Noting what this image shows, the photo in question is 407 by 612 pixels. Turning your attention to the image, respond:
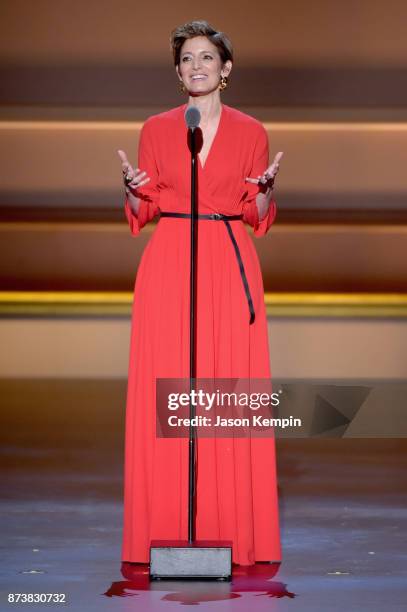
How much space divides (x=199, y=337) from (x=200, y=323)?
0.04 meters

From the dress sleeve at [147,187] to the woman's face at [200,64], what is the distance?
168mm

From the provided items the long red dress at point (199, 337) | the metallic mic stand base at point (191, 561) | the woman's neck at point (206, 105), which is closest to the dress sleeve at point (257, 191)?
the long red dress at point (199, 337)

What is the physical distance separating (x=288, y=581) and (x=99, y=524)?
3.26ft

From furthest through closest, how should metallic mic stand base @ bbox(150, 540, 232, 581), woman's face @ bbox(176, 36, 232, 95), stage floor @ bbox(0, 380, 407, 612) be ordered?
1. woman's face @ bbox(176, 36, 232, 95)
2. metallic mic stand base @ bbox(150, 540, 232, 581)
3. stage floor @ bbox(0, 380, 407, 612)

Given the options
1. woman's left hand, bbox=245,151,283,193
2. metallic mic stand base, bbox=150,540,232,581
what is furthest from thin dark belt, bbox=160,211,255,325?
metallic mic stand base, bbox=150,540,232,581

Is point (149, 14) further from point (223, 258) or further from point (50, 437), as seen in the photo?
point (223, 258)

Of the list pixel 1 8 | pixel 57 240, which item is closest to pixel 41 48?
pixel 1 8

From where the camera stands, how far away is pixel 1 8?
7.51 metres

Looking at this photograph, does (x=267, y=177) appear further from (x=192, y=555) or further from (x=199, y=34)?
(x=192, y=555)

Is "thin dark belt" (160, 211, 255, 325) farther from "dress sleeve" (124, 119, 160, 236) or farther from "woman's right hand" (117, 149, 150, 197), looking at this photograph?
"woman's right hand" (117, 149, 150, 197)

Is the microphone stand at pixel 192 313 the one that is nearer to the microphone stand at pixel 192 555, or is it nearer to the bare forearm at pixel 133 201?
the microphone stand at pixel 192 555

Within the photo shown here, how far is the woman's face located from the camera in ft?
10.5

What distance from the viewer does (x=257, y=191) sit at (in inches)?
131

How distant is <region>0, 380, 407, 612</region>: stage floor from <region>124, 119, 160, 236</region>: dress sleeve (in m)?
0.90
